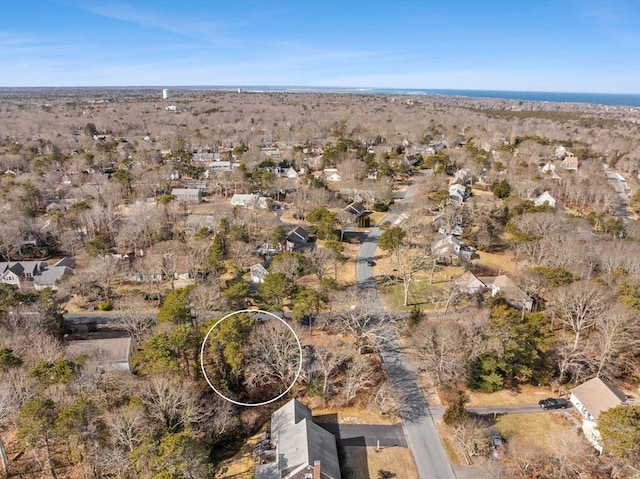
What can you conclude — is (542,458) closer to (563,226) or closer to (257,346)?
(257,346)

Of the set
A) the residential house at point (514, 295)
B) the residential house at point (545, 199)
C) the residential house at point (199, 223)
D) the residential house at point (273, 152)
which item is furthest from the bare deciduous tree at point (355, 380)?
the residential house at point (273, 152)

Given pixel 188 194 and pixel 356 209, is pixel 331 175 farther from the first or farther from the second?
pixel 188 194

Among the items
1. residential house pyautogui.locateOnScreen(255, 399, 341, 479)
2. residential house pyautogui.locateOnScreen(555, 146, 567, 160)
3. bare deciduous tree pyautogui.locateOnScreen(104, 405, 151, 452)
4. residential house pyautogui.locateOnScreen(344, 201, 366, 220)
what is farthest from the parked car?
residential house pyautogui.locateOnScreen(555, 146, 567, 160)

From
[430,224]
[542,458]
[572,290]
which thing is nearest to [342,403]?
[542,458]

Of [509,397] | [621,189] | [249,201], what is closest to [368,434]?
[509,397]

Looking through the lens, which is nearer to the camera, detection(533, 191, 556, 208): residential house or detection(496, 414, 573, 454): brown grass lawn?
detection(496, 414, 573, 454): brown grass lawn

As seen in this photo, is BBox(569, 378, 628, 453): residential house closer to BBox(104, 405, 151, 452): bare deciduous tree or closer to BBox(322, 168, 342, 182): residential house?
BBox(104, 405, 151, 452): bare deciduous tree
